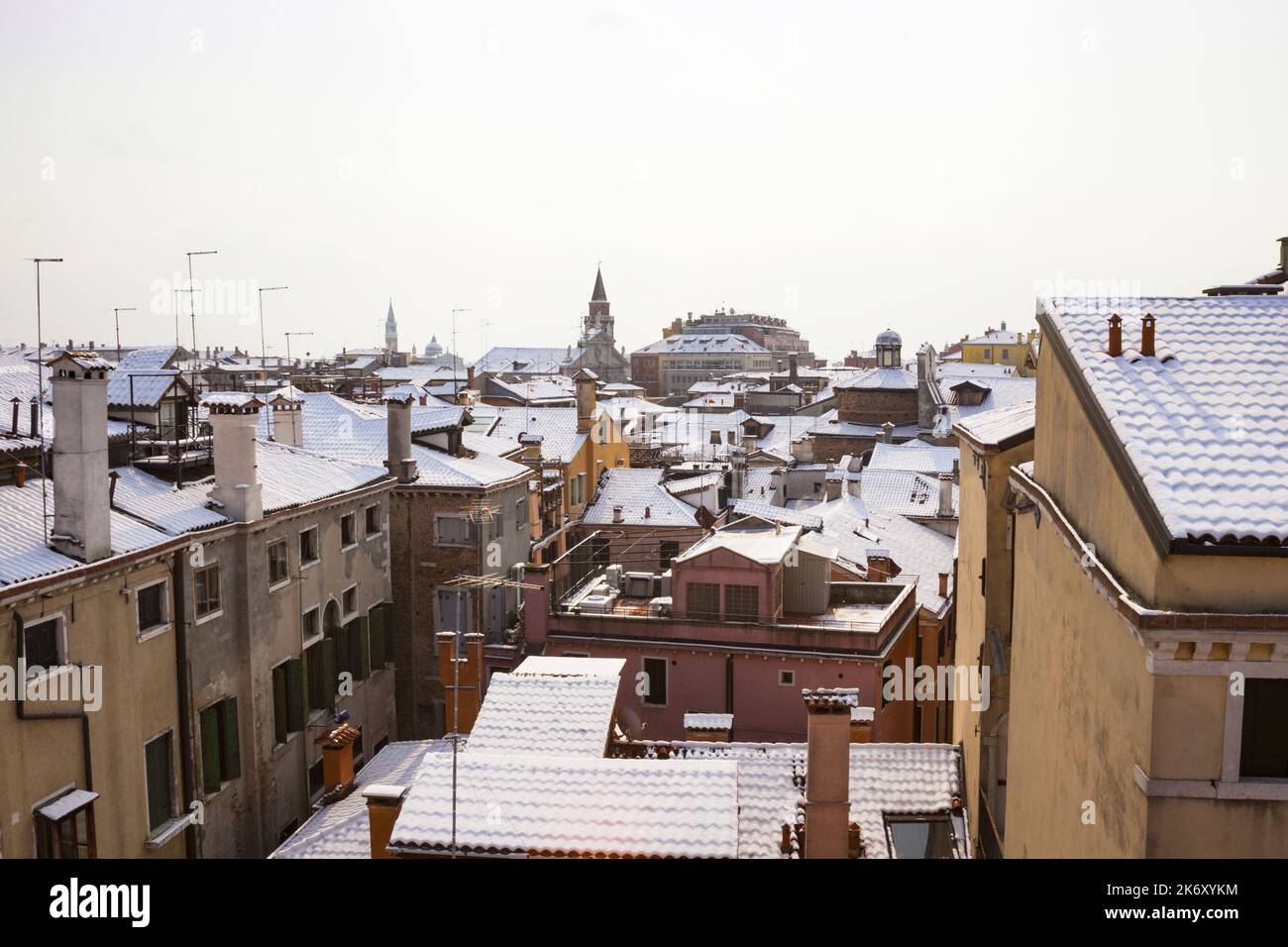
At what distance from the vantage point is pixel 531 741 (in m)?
13.8

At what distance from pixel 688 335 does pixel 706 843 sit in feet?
414

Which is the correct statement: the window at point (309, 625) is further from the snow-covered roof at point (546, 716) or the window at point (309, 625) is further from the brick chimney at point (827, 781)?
the brick chimney at point (827, 781)

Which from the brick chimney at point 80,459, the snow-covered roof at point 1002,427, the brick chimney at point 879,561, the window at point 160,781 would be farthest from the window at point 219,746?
the brick chimney at point 879,561

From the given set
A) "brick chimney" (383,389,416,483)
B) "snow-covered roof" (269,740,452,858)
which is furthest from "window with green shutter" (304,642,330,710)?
"brick chimney" (383,389,416,483)

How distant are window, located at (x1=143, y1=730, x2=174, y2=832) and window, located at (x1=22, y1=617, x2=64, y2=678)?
238 cm

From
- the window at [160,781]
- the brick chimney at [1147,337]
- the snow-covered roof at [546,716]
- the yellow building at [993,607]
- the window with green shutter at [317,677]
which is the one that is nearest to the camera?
the brick chimney at [1147,337]

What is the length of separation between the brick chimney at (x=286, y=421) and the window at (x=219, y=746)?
886 centimetres

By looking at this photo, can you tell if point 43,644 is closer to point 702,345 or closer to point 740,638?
point 740,638

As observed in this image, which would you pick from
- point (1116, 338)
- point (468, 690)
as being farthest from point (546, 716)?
point (1116, 338)

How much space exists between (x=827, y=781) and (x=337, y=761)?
783 centimetres

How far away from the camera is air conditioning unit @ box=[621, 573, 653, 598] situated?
23172 mm

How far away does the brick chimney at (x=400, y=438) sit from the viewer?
24.4m

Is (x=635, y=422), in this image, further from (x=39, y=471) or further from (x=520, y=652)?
(x=39, y=471)
